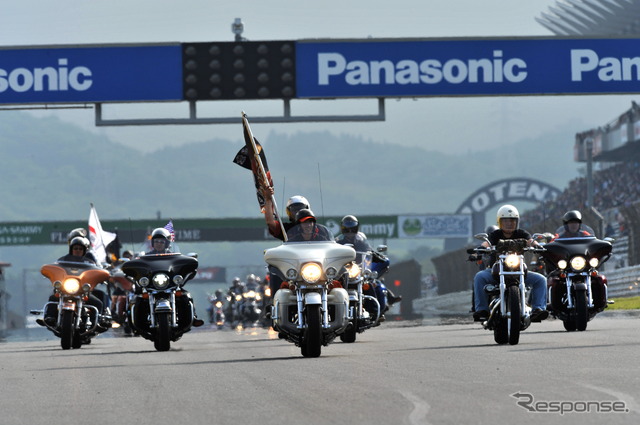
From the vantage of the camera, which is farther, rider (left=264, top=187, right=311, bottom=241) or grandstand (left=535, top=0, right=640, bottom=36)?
grandstand (left=535, top=0, right=640, bottom=36)

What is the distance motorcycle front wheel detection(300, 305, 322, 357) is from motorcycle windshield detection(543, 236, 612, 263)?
16.8 feet

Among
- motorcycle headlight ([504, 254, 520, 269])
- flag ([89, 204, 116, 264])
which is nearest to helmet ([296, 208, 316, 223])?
motorcycle headlight ([504, 254, 520, 269])

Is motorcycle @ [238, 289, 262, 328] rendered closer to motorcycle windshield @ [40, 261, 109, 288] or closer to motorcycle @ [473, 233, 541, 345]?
motorcycle windshield @ [40, 261, 109, 288]

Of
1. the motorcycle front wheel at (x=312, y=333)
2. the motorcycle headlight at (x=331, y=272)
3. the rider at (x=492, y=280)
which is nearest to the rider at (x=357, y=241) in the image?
the rider at (x=492, y=280)

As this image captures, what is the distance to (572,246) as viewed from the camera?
18094mm

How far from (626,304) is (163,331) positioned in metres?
15.4

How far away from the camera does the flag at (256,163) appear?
16500mm

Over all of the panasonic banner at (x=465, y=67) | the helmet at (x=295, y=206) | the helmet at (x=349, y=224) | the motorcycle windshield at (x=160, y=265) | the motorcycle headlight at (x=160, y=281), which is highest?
the panasonic banner at (x=465, y=67)

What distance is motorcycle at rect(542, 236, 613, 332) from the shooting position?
17812 millimetres

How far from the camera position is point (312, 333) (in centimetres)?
1360

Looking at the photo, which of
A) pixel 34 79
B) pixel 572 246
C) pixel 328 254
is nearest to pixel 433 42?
pixel 34 79

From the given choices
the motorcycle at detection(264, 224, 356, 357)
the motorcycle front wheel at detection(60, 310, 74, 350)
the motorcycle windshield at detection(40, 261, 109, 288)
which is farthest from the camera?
the motorcycle windshield at detection(40, 261, 109, 288)

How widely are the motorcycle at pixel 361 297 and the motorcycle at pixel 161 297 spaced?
187 centimetres

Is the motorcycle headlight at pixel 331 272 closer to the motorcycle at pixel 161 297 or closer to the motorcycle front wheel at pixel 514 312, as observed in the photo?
the motorcycle front wheel at pixel 514 312
